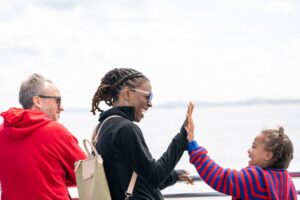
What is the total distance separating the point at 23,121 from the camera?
10.6 feet

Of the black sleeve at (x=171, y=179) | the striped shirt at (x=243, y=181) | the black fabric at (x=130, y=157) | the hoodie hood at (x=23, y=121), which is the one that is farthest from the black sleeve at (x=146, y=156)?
the hoodie hood at (x=23, y=121)

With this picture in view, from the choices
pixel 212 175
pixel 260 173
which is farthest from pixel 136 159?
pixel 260 173

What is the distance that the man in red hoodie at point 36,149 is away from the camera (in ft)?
10.5

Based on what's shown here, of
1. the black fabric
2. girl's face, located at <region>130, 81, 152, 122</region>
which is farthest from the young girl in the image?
girl's face, located at <region>130, 81, 152, 122</region>

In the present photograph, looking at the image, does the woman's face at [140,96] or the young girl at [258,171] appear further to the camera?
the woman's face at [140,96]

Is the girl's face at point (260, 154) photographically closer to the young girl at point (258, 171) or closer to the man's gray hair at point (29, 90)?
the young girl at point (258, 171)

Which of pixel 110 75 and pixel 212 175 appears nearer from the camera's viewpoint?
pixel 212 175

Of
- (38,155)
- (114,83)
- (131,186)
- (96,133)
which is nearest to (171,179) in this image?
(131,186)

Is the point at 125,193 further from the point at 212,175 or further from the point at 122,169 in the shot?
the point at 212,175

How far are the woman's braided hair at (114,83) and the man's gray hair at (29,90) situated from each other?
0.29 metres

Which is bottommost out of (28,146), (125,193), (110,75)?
(125,193)

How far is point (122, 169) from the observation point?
10.7ft

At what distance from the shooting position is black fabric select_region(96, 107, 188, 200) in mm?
3170

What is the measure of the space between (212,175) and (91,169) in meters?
0.56
